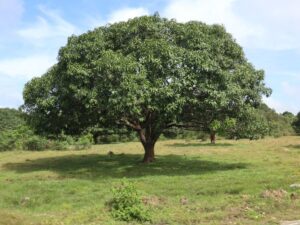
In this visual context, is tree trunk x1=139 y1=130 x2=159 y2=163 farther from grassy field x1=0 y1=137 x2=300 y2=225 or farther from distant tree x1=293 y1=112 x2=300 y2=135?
distant tree x1=293 y1=112 x2=300 y2=135

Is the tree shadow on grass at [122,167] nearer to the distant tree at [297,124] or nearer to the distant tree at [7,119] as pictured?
the distant tree at [7,119]

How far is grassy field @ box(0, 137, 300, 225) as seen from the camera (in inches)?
489

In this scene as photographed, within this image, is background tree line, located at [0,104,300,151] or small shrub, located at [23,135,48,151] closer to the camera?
background tree line, located at [0,104,300,151]

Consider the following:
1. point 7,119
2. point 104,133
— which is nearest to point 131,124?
point 104,133

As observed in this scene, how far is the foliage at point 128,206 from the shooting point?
12133 mm

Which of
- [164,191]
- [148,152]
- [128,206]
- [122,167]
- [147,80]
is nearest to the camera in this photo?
[128,206]

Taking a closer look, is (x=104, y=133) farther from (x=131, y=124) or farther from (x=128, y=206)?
(x=128, y=206)

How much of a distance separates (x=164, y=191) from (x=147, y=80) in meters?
4.94

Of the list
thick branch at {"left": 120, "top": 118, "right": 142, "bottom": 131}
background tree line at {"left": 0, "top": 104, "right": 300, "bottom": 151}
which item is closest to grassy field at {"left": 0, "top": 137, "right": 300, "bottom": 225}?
background tree line at {"left": 0, "top": 104, "right": 300, "bottom": 151}

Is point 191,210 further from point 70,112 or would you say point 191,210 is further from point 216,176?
point 70,112

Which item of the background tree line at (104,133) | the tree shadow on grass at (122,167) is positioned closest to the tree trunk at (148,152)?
the tree shadow on grass at (122,167)

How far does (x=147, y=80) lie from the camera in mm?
19750

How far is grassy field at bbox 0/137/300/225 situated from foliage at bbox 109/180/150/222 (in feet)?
0.89

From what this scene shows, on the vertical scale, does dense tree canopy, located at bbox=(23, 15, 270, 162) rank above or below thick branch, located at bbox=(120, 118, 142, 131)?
above
